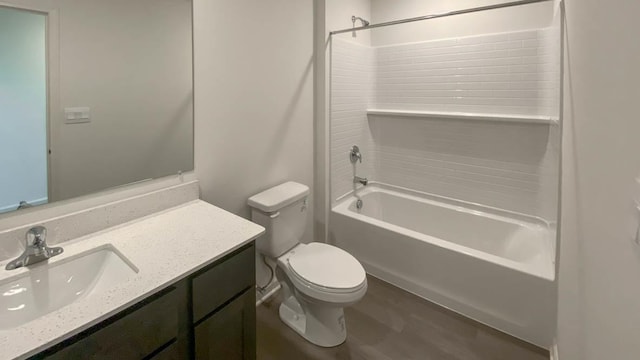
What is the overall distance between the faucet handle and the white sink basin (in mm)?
83

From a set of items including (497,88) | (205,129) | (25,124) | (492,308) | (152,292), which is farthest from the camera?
(497,88)

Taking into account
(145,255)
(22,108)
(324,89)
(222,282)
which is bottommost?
(222,282)

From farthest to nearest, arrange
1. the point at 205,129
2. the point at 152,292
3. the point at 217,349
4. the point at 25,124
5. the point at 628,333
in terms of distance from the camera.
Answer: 1. the point at 205,129
2. the point at 217,349
3. the point at 25,124
4. the point at 152,292
5. the point at 628,333

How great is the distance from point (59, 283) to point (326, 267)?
1.18 metres

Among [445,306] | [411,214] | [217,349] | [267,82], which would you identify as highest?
[267,82]

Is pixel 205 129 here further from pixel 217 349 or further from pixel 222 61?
pixel 217 349

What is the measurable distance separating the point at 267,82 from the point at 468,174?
5.98 feet

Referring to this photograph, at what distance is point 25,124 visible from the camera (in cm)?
108

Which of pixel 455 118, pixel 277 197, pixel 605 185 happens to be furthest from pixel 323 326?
pixel 455 118

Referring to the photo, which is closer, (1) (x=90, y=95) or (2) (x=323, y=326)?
(1) (x=90, y=95)

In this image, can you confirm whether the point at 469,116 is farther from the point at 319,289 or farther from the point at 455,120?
the point at 319,289

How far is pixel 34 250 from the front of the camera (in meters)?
1.06

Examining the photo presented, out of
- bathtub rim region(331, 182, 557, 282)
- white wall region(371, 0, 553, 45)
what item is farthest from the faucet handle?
white wall region(371, 0, 553, 45)

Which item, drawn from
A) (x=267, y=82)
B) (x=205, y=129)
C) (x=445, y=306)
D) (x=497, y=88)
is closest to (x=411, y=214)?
(x=445, y=306)
